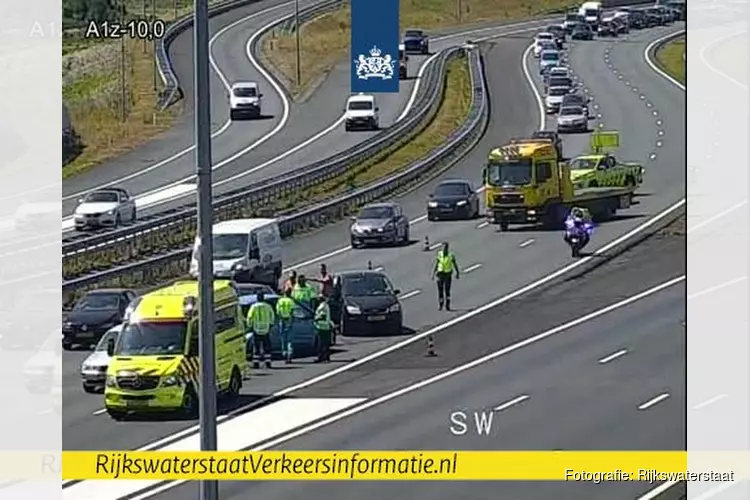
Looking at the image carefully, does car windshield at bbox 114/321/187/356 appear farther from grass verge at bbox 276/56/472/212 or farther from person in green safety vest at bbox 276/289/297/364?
grass verge at bbox 276/56/472/212

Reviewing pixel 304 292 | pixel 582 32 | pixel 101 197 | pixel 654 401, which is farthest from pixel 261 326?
pixel 582 32

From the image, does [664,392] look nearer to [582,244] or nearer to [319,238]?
[582,244]

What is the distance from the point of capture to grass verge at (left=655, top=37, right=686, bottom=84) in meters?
11.5

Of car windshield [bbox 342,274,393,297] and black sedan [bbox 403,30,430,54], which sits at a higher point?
black sedan [bbox 403,30,430,54]

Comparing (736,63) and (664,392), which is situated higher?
(736,63)

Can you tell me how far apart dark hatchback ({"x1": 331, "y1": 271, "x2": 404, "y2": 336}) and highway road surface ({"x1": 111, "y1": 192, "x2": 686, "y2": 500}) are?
0.18 meters

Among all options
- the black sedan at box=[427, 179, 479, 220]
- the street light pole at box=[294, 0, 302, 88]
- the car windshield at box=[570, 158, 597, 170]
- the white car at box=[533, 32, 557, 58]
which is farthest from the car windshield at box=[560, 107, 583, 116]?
the street light pole at box=[294, 0, 302, 88]

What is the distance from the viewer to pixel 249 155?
38.6 feet

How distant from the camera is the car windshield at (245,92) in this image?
1169cm

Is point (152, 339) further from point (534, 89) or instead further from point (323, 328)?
point (534, 89)

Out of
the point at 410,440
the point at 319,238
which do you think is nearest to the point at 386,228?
the point at 319,238

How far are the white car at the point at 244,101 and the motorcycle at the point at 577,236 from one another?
68.7 inches

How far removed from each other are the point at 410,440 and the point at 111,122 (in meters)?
2.30

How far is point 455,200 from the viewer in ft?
38.4
